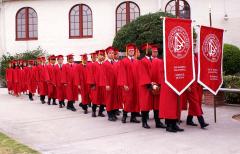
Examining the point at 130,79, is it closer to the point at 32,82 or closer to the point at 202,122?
the point at 202,122

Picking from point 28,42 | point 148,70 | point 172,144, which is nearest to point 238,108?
point 148,70

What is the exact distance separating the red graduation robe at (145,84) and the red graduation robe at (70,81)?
476 cm

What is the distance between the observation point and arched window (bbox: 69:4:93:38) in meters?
29.0

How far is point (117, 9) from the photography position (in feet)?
92.9

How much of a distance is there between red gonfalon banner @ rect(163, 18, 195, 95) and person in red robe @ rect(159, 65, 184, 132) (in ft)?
0.84

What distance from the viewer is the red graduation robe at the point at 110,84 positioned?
1258 cm

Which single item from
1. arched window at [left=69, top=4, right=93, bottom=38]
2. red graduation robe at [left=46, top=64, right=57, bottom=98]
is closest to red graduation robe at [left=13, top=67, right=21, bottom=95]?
red graduation robe at [left=46, top=64, right=57, bottom=98]

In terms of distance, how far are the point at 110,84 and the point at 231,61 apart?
34.5 ft

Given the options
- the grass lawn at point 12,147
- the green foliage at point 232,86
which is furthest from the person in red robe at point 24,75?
the grass lawn at point 12,147

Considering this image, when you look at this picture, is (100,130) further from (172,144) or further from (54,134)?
(172,144)

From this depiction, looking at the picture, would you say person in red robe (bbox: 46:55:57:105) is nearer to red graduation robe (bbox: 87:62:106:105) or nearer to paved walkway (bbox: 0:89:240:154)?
paved walkway (bbox: 0:89:240:154)

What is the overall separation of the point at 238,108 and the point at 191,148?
246 inches

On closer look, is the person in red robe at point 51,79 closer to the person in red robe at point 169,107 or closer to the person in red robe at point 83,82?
the person in red robe at point 83,82

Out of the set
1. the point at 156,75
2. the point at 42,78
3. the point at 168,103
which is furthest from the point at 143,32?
the point at 168,103
